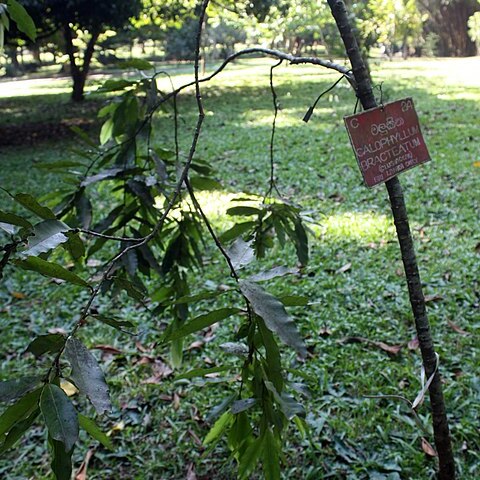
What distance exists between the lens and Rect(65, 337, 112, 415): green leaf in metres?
0.71

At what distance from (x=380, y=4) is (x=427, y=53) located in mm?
13709

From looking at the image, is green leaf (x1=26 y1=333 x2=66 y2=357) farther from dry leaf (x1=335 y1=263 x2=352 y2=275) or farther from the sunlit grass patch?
the sunlit grass patch

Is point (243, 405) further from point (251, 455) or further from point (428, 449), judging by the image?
point (428, 449)

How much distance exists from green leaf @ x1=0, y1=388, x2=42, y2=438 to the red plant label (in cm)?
81

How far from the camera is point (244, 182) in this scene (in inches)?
197

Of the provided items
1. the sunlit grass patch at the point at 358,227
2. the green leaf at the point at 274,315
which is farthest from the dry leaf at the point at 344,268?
the green leaf at the point at 274,315

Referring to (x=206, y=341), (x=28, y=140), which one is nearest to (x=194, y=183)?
(x=206, y=341)

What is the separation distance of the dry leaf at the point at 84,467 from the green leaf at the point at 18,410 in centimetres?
129

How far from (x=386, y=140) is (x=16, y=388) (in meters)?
0.93

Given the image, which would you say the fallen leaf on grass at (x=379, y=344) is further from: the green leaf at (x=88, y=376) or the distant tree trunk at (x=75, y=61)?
the distant tree trunk at (x=75, y=61)

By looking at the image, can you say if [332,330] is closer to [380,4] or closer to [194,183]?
[194,183]

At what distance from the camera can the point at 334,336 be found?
2.58m

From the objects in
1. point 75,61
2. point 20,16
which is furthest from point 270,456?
point 75,61

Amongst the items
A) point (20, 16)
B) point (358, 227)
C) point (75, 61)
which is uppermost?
point (75, 61)
